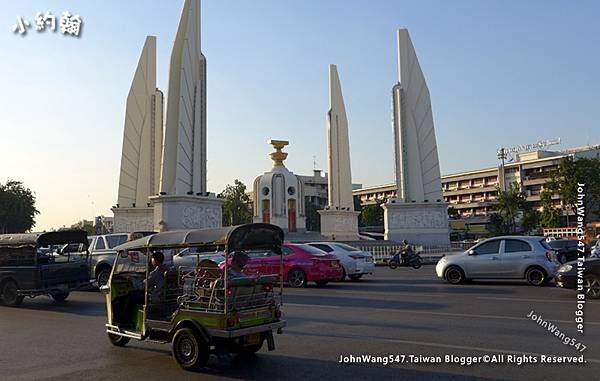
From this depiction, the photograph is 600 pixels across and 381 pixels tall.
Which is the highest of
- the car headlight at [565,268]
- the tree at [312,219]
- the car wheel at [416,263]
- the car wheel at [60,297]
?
the tree at [312,219]

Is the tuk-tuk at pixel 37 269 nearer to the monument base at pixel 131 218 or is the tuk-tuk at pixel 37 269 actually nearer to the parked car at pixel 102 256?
the parked car at pixel 102 256

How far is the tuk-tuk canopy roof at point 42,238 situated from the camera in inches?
550

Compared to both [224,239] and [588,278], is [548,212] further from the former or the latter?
[224,239]

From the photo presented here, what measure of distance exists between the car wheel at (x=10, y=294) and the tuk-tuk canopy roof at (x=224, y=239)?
7871mm

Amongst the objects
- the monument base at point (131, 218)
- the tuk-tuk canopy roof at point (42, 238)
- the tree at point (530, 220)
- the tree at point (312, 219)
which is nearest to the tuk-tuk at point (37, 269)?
the tuk-tuk canopy roof at point (42, 238)

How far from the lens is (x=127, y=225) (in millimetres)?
42812

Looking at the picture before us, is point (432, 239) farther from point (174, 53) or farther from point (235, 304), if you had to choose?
point (235, 304)

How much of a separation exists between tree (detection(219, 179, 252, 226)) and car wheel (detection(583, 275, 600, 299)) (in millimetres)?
64462

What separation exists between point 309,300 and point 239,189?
219 feet

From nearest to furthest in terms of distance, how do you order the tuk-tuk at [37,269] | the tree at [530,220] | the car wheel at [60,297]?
the tuk-tuk at [37,269], the car wheel at [60,297], the tree at [530,220]

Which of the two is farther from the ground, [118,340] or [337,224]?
[337,224]

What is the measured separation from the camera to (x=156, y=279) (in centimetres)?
770

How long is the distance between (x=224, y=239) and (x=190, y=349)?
4.62 ft

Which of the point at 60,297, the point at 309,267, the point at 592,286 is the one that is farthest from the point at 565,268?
the point at 60,297
